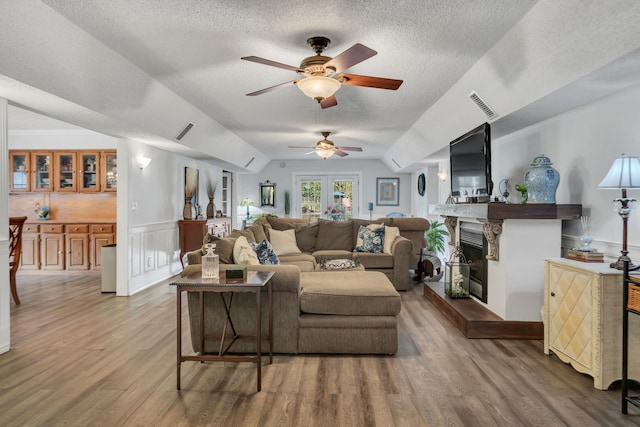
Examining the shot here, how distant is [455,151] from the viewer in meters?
4.88

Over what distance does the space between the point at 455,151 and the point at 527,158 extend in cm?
79

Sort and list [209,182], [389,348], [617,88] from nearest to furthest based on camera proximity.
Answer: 1. [617,88]
2. [389,348]
3. [209,182]

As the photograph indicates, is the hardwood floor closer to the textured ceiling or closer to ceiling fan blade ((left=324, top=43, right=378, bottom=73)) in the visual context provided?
ceiling fan blade ((left=324, top=43, right=378, bottom=73))

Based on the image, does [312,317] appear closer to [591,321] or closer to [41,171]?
[591,321]

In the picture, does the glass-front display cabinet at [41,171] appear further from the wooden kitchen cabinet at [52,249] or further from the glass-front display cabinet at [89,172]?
the wooden kitchen cabinet at [52,249]

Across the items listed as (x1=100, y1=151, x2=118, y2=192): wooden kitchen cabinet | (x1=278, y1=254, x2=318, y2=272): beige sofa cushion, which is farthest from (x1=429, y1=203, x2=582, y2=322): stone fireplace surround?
(x1=100, y1=151, x2=118, y2=192): wooden kitchen cabinet

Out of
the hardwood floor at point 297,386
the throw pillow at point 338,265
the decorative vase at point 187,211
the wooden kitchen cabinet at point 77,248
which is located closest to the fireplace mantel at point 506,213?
the hardwood floor at point 297,386

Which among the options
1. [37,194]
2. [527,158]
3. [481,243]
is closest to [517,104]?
[527,158]

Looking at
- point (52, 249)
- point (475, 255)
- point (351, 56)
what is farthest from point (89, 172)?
point (475, 255)

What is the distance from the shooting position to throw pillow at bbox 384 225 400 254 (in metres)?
6.11

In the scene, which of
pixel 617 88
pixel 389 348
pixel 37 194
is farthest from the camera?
pixel 37 194

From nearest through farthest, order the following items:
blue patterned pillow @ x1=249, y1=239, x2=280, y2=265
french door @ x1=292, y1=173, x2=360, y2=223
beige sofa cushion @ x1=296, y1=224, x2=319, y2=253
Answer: blue patterned pillow @ x1=249, y1=239, x2=280, y2=265 < beige sofa cushion @ x1=296, y1=224, x2=319, y2=253 < french door @ x1=292, y1=173, x2=360, y2=223

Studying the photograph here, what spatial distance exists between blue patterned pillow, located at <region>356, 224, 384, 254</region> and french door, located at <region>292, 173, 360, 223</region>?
15.4ft

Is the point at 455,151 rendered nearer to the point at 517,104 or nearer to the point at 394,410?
the point at 517,104
